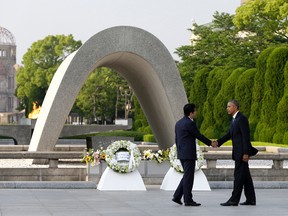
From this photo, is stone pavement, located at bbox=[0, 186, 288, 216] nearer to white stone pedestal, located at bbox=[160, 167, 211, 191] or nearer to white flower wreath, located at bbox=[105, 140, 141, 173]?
white stone pedestal, located at bbox=[160, 167, 211, 191]

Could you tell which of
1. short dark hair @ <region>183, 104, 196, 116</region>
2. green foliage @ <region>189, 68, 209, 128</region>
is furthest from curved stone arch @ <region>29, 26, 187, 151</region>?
green foliage @ <region>189, 68, 209, 128</region>

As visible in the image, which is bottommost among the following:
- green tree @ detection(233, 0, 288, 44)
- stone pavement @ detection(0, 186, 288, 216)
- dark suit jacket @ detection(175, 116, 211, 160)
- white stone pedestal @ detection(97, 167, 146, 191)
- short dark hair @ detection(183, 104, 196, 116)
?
stone pavement @ detection(0, 186, 288, 216)

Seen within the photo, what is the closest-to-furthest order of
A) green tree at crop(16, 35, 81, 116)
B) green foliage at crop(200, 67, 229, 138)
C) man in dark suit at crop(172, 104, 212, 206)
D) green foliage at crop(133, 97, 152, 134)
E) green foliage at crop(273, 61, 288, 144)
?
1. man in dark suit at crop(172, 104, 212, 206)
2. green foliage at crop(273, 61, 288, 144)
3. green foliage at crop(200, 67, 229, 138)
4. green foliage at crop(133, 97, 152, 134)
5. green tree at crop(16, 35, 81, 116)

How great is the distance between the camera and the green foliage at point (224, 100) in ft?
198

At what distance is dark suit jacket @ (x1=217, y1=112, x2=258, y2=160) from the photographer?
55.7ft

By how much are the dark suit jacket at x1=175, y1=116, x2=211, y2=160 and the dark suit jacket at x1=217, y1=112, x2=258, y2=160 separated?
535 mm

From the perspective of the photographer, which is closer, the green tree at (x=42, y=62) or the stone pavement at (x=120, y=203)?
the stone pavement at (x=120, y=203)

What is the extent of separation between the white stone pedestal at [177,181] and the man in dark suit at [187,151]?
11.4 ft

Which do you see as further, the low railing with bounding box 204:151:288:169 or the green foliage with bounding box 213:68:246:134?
the green foliage with bounding box 213:68:246:134

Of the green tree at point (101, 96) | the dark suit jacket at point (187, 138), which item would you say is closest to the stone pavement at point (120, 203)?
the dark suit jacket at point (187, 138)

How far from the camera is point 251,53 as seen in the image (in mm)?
73000

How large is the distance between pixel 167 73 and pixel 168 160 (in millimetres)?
5718

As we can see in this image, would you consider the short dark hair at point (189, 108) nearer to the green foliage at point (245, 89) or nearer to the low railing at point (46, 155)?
the low railing at point (46, 155)

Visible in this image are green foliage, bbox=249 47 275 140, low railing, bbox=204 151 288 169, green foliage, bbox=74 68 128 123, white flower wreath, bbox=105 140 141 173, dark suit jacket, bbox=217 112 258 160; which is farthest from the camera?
green foliage, bbox=74 68 128 123
